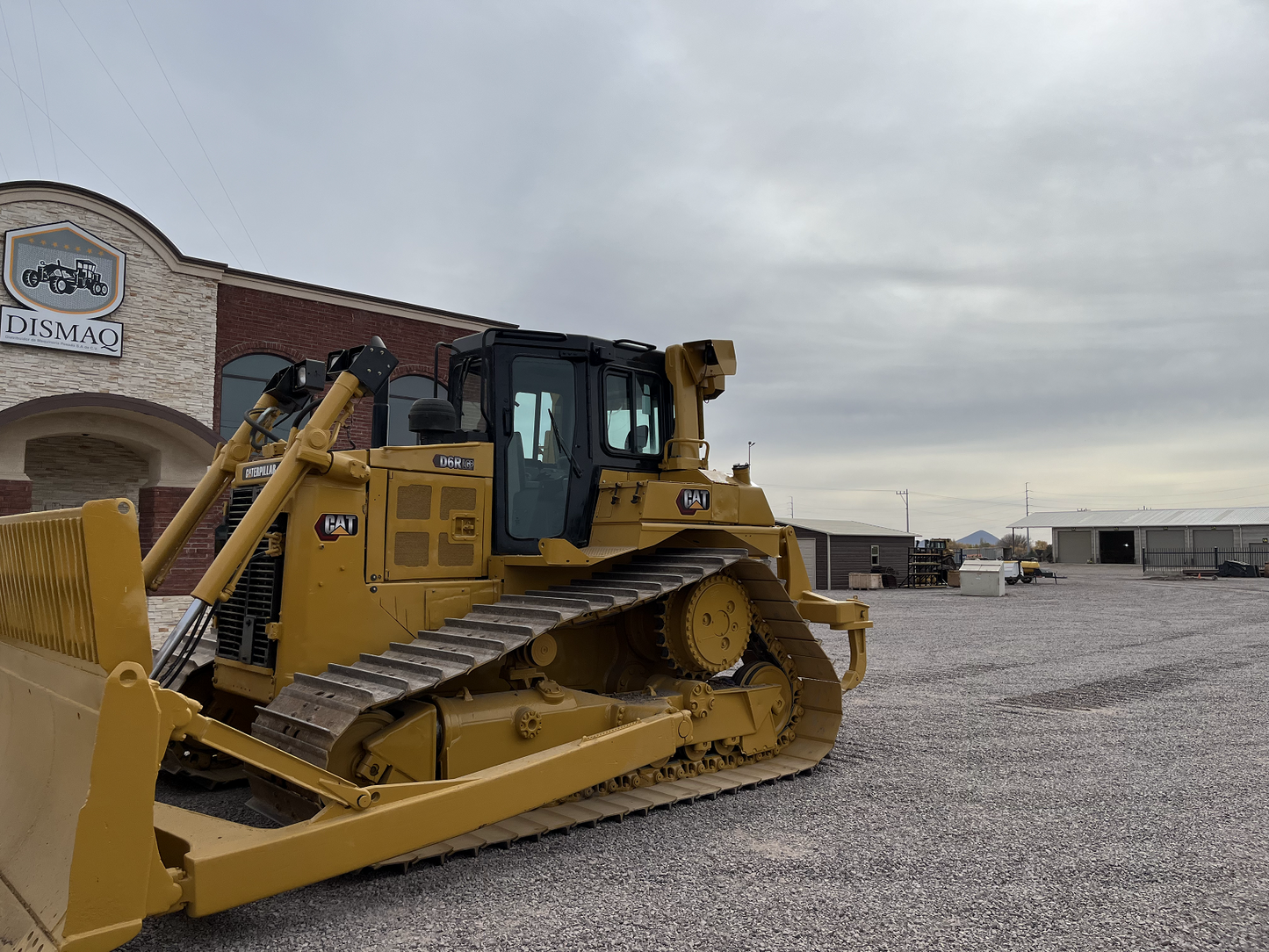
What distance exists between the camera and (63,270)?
1534 centimetres

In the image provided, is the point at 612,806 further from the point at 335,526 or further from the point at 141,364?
the point at 141,364

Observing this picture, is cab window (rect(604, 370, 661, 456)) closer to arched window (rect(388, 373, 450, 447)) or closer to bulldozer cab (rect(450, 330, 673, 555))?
bulldozer cab (rect(450, 330, 673, 555))

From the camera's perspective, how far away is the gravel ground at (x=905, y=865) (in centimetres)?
414

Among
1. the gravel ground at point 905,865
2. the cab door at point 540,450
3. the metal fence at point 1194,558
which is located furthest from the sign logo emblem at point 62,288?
the metal fence at point 1194,558

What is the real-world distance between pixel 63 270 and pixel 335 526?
13304 millimetres

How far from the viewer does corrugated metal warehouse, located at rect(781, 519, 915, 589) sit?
120ft

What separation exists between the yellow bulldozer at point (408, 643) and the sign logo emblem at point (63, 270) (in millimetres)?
11544

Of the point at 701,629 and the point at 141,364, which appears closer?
the point at 701,629

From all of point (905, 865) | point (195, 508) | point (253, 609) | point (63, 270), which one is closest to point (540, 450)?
point (253, 609)

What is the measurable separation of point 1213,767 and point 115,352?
55.6 ft

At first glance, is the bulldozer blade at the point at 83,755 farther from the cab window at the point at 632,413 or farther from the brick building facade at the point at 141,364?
the brick building facade at the point at 141,364

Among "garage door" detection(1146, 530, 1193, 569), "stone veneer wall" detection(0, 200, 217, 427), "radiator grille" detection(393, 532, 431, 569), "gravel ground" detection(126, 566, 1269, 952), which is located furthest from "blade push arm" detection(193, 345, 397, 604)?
"garage door" detection(1146, 530, 1193, 569)

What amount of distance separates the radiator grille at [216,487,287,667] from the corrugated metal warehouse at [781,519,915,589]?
30.6 meters

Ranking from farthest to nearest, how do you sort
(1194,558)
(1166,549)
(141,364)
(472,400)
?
(1166,549)
(1194,558)
(141,364)
(472,400)
